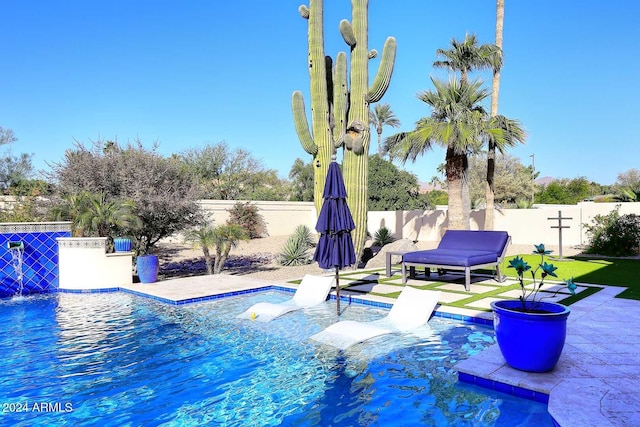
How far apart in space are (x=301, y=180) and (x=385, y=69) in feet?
89.3

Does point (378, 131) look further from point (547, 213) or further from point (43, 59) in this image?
point (43, 59)

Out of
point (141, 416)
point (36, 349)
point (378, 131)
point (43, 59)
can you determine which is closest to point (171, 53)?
point (43, 59)

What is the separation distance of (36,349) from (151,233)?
17.4ft

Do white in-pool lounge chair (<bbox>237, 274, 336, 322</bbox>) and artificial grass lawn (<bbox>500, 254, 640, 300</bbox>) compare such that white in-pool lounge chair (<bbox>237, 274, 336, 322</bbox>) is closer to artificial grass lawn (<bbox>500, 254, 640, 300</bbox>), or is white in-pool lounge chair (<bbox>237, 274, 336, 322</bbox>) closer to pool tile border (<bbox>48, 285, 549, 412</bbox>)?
pool tile border (<bbox>48, 285, 549, 412</bbox>)

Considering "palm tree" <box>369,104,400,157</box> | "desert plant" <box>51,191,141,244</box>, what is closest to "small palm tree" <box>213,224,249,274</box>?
"desert plant" <box>51,191,141,244</box>

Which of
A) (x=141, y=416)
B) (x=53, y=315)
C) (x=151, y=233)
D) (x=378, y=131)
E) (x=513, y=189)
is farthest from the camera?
(x=378, y=131)

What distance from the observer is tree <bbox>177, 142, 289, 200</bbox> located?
30672 millimetres

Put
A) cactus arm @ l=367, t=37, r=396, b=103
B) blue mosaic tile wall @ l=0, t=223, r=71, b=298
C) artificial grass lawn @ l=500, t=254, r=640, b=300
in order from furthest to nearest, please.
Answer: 1. cactus arm @ l=367, t=37, r=396, b=103
2. blue mosaic tile wall @ l=0, t=223, r=71, b=298
3. artificial grass lawn @ l=500, t=254, r=640, b=300

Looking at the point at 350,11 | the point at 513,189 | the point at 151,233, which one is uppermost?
the point at 350,11

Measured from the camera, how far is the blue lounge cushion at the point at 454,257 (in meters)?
7.33

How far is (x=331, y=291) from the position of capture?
754cm

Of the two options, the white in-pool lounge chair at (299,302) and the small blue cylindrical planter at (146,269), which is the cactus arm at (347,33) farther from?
the small blue cylindrical planter at (146,269)

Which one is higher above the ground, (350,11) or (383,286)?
(350,11)

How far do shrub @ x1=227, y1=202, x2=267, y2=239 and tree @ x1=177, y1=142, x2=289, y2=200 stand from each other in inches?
370
